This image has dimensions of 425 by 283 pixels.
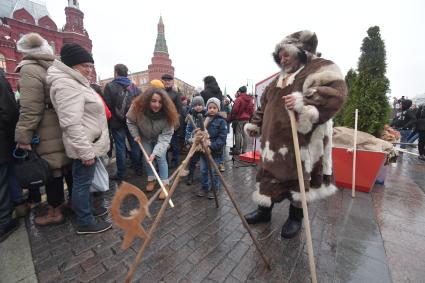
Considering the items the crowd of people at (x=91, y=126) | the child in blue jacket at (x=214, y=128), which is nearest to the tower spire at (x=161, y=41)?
the child in blue jacket at (x=214, y=128)

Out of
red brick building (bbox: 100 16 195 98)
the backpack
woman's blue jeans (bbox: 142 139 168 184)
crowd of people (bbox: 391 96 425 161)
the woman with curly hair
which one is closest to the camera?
the woman with curly hair

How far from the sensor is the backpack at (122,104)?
13.5 ft

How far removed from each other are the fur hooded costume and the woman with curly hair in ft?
5.95

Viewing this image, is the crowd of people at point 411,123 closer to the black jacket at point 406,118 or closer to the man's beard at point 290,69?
the black jacket at point 406,118

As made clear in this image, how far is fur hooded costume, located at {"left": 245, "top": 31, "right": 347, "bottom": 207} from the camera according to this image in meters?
2.00

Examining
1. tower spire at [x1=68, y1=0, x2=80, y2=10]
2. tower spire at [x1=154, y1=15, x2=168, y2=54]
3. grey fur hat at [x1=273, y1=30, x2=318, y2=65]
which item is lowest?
grey fur hat at [x1=273, y1=30, x2=318, y2=65]

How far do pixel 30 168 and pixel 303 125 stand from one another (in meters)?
2.96

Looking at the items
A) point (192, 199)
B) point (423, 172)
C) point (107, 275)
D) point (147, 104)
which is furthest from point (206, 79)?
point (423, 172)

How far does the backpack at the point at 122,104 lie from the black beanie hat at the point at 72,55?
1.66 m

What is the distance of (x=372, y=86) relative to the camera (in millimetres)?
4316

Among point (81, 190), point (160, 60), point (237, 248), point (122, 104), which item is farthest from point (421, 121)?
point (160, 60)

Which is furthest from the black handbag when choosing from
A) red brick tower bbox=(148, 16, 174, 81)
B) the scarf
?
red brick tower bbox=(148, 16, 174, 81)

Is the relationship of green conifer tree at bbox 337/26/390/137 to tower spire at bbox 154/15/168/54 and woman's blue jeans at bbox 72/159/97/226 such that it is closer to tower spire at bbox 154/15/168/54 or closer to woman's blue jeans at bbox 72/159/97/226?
woman's blue jeans at bbox 72/159/97/226

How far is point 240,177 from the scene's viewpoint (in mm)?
4812
